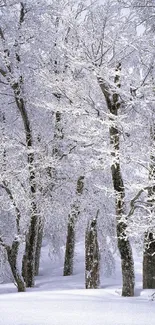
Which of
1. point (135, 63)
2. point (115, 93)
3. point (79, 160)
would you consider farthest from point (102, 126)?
point (79, 160)

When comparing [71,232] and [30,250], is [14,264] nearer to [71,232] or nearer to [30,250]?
[30,250]

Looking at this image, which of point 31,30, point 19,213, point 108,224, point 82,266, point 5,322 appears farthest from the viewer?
point 82,266

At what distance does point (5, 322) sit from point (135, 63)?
22.0 ft

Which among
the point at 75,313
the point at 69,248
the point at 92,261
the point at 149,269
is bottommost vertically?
the point at 69,248

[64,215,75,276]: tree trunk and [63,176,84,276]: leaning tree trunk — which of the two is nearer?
[63,176,84,276]: leaning tree trunk

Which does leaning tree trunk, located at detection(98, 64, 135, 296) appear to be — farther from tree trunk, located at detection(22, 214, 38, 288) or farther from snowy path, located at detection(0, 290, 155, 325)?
tree trunk, located at detection(22, 214, 38, 288)

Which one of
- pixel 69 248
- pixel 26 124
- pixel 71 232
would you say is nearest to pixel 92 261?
pixel 71 232

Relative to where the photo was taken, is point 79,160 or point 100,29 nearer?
point 100,29

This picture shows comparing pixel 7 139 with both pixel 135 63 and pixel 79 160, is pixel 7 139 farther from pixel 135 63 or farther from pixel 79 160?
pixel 135 63

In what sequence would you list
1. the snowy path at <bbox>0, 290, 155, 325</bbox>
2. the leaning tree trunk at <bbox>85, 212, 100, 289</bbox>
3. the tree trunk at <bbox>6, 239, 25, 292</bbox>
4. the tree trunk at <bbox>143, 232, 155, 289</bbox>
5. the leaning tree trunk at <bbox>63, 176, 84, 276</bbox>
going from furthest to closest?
1. the leaning tree trunk at <bbox>63, 176, 84, 276</bbox>
2. the leaning tree trunk at <bbox>85, 212, 100, 289</bbox>
3. the tree trunk at <bbox>6, 239, 25, 292</bbox>
4. the tree trunk at <bbox>143, 232, 155, 289</bbox>
5. the snowy path at <bbox>0, 290, 155, 325</bbox>

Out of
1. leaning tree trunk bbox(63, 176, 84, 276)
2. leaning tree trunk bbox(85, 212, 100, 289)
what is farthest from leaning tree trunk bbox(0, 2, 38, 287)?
leaning tree trunk bbox(85, 212, 100, 289)

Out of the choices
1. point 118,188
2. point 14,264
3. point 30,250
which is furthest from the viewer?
point 30,250

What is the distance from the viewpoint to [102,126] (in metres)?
9.93

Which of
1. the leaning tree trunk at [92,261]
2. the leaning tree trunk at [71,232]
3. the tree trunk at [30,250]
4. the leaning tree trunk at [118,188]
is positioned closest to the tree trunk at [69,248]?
the leaning tree trunk at [71,232]
